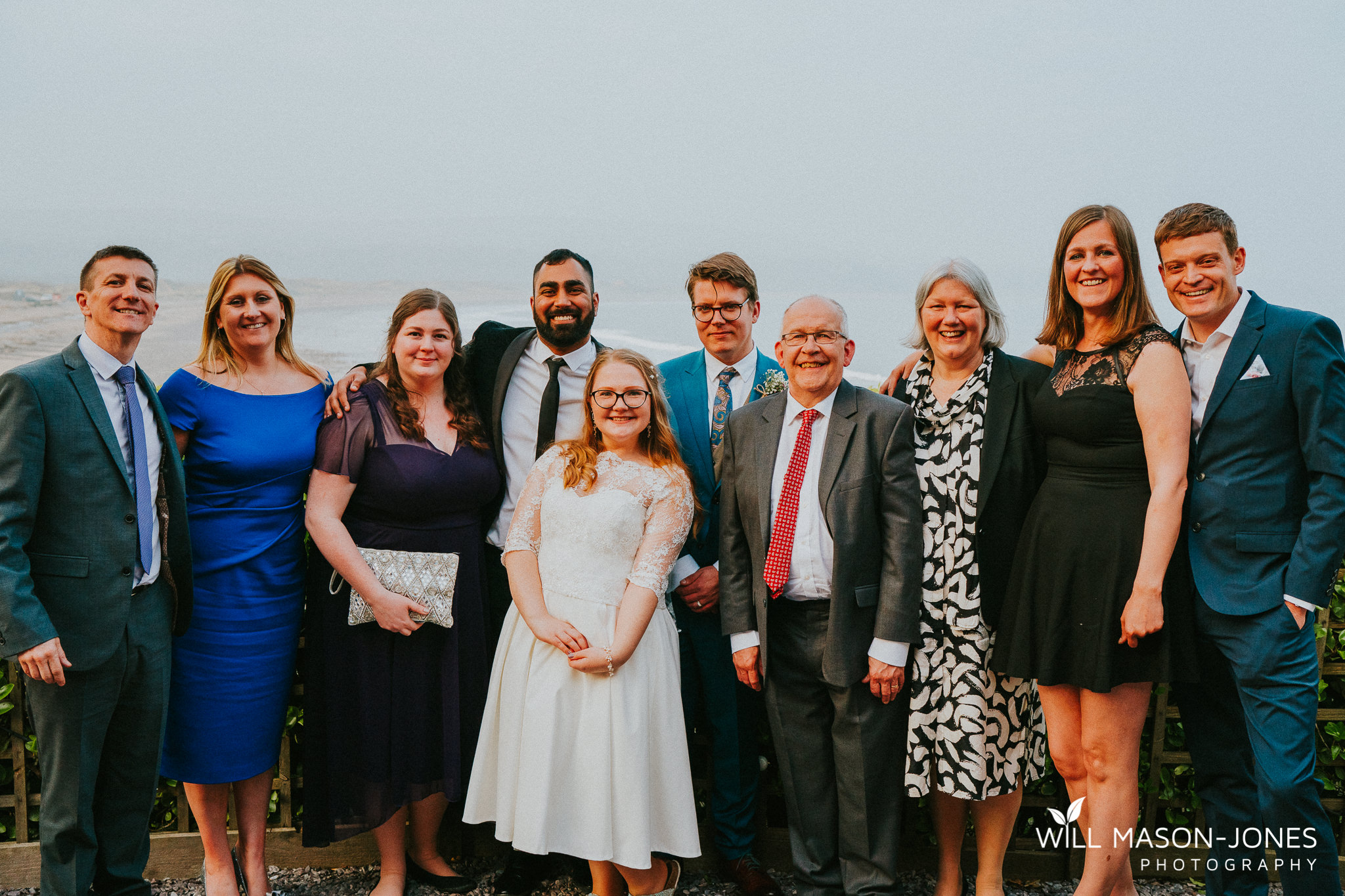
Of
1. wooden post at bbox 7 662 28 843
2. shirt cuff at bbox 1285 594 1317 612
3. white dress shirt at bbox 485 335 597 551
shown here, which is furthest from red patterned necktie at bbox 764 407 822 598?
wooden post at bbox 7 662 28 843

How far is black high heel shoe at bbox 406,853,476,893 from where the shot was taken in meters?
3.59

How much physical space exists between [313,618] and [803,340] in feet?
7.04

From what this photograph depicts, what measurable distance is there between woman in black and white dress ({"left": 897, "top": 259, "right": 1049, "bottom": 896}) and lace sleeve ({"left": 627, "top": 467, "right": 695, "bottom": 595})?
0.86 m

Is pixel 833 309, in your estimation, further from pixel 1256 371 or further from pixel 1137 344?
pixel 1256 371

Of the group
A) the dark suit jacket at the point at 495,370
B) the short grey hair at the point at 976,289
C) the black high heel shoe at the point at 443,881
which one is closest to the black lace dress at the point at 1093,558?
the short grey hair at the point at 976,289

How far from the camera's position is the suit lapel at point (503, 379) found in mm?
3615

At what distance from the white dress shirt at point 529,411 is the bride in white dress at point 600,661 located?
360 millimetres

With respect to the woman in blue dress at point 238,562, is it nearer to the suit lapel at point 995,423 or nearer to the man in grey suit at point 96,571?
the man in grey suit at point 96,571

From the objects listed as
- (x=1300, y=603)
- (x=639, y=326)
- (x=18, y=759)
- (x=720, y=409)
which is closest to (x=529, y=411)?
(x=720, y=409)

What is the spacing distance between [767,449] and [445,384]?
1376mm

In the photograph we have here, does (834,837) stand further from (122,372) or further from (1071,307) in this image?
(122,372)

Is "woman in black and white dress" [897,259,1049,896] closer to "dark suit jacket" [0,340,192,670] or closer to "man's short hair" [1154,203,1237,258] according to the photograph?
"man's short hair" [1154,203,1237,258]

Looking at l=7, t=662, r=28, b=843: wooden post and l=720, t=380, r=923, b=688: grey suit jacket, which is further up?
l=720, t=380, r=923, b=688: grey suit jacket

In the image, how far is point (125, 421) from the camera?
302 cm
